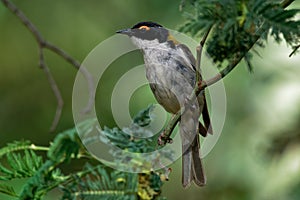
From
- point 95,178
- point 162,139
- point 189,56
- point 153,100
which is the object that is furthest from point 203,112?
point 153,100

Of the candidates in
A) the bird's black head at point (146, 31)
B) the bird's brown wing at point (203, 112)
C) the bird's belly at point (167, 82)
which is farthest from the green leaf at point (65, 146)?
the bird's belly at point (167, 82)

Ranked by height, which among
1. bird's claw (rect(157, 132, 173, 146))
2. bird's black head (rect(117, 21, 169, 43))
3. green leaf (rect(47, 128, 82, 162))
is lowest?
bird's claw (rect(157, 132, 173, 146))

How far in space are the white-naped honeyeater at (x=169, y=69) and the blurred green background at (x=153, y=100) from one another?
29 centimetres

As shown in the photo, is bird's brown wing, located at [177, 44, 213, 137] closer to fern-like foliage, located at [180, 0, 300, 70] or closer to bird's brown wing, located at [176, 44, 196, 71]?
bird's brown wing, located at [176, 44, 196, 71]

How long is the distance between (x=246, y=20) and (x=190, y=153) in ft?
2.86

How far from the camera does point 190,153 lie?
5.42 ft

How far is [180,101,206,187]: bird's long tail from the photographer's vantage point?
1.53m

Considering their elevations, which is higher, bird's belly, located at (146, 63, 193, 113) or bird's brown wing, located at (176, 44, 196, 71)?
bird's brown wing, located at (176, 44, 196, 71)

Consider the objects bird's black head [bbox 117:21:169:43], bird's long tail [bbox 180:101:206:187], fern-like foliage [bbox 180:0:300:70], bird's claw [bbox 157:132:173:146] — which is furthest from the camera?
bird's black head [bbox 117:21:169:43]

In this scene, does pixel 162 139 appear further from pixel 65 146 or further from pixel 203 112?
pixel 203 112

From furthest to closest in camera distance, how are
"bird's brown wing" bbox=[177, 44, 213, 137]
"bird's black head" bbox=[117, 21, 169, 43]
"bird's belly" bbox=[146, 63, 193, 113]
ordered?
1. "bird's belly" bbox=[146, 63, 193, 113]
2. "bird's black head" bbox=[117, 21, 169, 43]
3. "bird's brown wing" bbox=[177, 44, 213, 137]

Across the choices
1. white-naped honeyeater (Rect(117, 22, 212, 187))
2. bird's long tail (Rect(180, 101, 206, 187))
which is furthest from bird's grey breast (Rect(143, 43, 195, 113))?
bird's long tail (Rect(180, 101, 206, 187))

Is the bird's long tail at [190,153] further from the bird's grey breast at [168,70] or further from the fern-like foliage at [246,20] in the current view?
the fern-like foliage at [246,20]

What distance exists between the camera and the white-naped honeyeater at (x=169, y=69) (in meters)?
1.71
